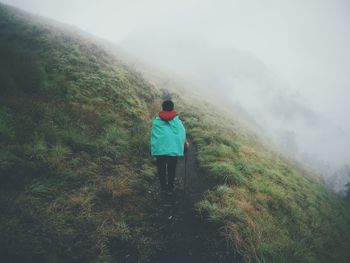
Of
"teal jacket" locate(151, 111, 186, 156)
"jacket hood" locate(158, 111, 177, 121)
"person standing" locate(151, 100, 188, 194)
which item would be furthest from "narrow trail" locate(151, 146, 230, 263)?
"jacket hood" locate(158, 111, 177, 121)

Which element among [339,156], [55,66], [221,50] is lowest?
[339,156]

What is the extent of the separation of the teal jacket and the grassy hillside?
53.3 inches

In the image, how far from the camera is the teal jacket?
5992 mm

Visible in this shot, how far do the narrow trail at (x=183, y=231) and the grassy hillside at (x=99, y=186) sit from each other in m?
0.19

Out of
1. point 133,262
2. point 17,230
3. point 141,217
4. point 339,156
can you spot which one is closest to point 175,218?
point 141,217

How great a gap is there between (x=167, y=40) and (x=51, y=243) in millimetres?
156625

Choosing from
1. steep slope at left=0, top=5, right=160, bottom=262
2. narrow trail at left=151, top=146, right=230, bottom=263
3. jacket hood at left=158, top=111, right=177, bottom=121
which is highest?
jacket hood at left=158, top=111, right=177, bottom=121

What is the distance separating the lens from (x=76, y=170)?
622 centimetres

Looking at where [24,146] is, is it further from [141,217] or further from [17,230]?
[141,217]

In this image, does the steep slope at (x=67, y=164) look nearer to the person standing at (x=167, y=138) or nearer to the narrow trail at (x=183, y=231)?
the narrow trail at (x=183, y=231)

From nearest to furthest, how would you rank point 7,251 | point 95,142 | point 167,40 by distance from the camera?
1. point 7,251
2. point 95,142
3. point 167,40

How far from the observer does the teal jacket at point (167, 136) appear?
5992mm

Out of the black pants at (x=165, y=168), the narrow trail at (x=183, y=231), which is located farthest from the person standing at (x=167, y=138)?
the narrow trail at (x=183, y=231)

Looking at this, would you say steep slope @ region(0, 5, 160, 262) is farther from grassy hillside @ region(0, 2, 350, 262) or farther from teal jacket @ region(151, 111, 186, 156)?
teal jacket @ region(151, 111, 186, 156)
